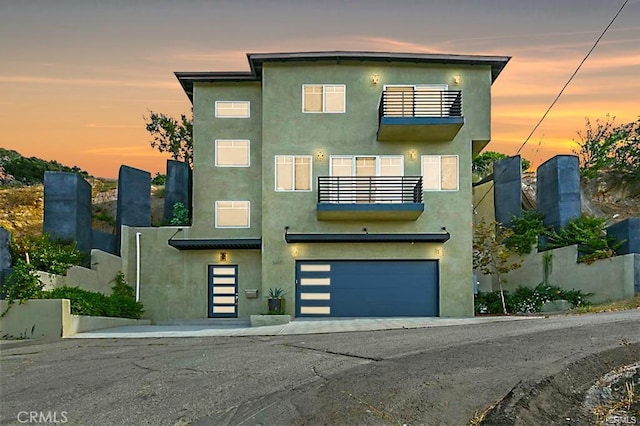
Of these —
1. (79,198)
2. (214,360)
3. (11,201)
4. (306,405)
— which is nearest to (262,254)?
(79,198)

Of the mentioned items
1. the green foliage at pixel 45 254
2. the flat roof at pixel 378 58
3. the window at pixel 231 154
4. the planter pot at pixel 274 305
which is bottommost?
the planter pot at pixel 274 305

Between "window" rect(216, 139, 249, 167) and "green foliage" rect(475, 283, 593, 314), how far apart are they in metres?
11.1

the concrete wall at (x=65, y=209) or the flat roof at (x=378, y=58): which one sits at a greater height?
the flat roof at (x=378, y=58)

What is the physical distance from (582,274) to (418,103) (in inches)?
351

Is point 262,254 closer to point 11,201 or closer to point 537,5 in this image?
point 537,5

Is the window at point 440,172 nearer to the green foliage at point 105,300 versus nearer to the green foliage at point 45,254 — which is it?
the green foliage at point 105,300

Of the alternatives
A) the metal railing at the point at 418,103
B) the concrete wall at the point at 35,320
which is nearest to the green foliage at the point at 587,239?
the metal railing at the point at 418,103

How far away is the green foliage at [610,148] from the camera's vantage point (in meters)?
36.5

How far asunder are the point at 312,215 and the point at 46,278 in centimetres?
927

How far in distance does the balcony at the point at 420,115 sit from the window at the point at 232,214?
608 centimetres

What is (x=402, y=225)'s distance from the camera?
71.5 feet

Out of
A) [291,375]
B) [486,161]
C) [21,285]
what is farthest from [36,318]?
[486,161]

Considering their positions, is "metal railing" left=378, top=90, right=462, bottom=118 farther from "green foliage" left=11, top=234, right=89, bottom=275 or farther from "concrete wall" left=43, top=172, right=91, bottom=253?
"green foliage" left=11, top=234, right=89, bottom=275

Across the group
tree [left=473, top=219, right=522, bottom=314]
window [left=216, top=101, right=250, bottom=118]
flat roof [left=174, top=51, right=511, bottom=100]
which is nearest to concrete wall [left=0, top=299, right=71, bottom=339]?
window [left=216, top=101, right=250, bottom=118]
